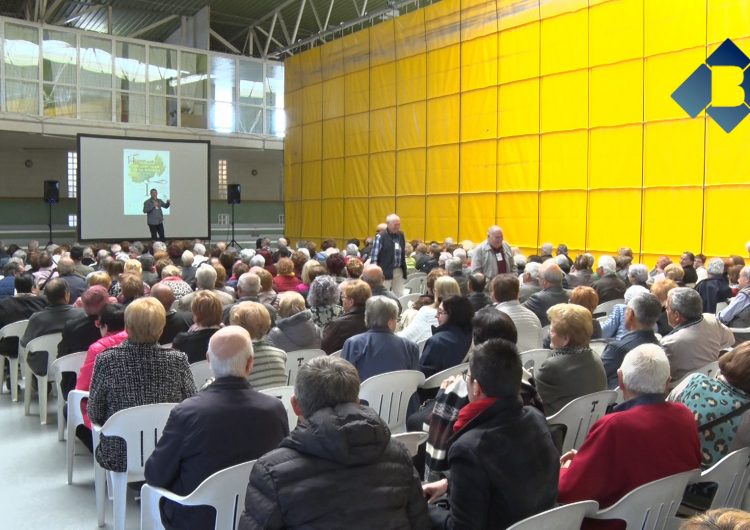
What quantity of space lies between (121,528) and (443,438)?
1673 mm

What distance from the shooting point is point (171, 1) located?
2083 centimetres

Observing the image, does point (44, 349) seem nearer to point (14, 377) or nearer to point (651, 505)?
point (14, 377)

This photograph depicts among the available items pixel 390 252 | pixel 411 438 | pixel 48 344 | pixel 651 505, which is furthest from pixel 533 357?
pixel 390 252

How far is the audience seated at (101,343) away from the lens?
12.9 feet

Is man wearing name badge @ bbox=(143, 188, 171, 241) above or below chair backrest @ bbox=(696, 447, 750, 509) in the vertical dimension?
above

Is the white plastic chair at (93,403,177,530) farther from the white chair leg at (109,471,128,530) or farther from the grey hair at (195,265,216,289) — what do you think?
the grey hair at (195,265,216,289)

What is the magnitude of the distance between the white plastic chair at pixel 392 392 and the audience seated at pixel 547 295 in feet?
7.93

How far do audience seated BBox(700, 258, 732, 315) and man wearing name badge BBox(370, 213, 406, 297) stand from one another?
3.65 meters

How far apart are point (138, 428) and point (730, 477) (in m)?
2.48

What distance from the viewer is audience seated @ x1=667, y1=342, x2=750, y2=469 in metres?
2.80

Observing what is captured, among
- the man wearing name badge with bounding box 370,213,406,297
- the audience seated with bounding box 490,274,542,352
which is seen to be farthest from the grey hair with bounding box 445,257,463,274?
the audience seated with bounding box 490,274,542,352

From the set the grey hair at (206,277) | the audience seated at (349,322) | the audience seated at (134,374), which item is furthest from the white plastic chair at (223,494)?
the grey hair at (206,277)

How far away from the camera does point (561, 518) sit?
2.07 m

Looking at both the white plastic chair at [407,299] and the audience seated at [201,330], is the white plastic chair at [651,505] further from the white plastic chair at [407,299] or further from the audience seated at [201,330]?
the white plastic chair at [407,299]
